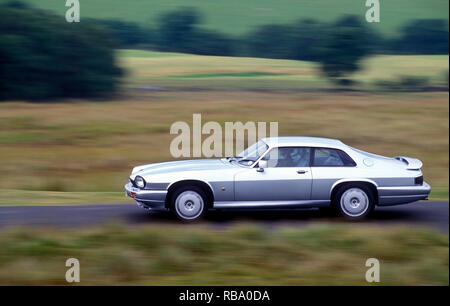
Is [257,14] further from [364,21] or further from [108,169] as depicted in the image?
[108,169]

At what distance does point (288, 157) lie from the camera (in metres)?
9.88

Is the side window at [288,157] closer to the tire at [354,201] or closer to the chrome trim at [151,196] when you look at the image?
the tire at [354,201]

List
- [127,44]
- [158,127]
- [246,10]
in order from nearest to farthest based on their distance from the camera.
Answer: [158,127]
[127,44]
[246,10]

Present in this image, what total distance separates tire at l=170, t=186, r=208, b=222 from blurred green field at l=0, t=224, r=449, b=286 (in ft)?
1.67

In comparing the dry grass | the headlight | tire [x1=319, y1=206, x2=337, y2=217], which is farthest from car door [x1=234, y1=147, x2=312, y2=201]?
the dry grass

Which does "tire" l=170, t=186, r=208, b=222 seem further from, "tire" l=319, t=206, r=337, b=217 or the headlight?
"tire" l=319, t=206, r=337, b=217

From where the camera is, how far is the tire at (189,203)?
9453mm

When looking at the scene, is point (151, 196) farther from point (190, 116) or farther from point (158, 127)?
point (190, 116)

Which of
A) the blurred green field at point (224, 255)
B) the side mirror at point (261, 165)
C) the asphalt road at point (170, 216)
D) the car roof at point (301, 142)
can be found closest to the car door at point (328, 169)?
the car roof at point (301, 142)

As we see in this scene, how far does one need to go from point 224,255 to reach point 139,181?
2257mm

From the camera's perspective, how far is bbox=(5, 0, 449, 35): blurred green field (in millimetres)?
27562

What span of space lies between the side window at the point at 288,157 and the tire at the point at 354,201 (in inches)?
27.6

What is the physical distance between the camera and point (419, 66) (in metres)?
27.2

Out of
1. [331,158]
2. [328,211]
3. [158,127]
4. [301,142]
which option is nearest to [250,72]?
[158,127]
